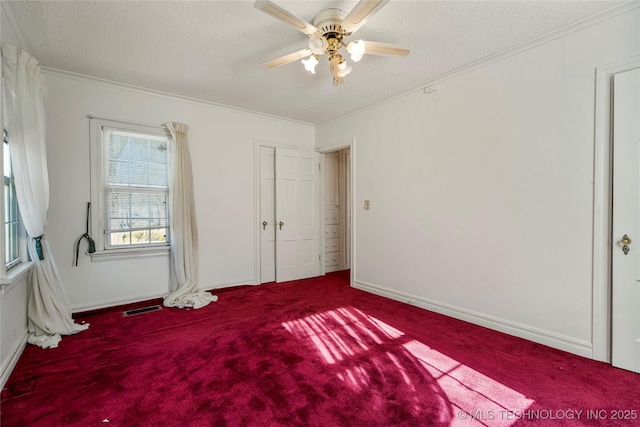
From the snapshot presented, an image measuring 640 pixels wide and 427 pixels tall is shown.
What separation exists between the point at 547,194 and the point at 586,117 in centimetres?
63

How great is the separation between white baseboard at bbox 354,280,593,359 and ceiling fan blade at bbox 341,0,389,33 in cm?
281

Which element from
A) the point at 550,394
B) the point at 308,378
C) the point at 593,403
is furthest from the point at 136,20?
the point at 593,403

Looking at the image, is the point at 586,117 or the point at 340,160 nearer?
the point at 586,117

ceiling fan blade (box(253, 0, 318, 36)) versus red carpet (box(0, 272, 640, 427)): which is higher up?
ceiling fan blade (box(253, 0, 318, 36))

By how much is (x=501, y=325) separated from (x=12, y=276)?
156 inches

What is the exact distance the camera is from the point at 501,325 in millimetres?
2727

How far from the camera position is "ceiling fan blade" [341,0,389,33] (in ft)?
5.70

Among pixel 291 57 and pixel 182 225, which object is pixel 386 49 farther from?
pixel 182 225

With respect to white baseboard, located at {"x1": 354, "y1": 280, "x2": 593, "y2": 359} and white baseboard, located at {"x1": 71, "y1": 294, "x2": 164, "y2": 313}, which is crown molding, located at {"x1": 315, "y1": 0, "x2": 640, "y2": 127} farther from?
white baseboard, located at {"x1": 71, "y1": 294, "x2": 164, "y2": 313}

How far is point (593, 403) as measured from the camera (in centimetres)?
173

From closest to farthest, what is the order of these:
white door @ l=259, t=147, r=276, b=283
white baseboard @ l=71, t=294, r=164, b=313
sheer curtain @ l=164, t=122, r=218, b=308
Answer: white baseboard @ l=71, t=294, r=164, b=313 → sheer curtain @ l=164, t=122, r=218, b=308 → white door @ l=259, t=147, r=276, b=283

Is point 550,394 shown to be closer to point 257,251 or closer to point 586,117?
point 586,117

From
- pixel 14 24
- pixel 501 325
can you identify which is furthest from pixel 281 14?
pixel 501 325

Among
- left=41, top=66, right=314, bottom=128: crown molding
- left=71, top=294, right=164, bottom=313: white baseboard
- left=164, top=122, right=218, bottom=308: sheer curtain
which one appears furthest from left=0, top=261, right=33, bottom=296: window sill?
left=41, top=66, right=314, bottom=128: crown molding
